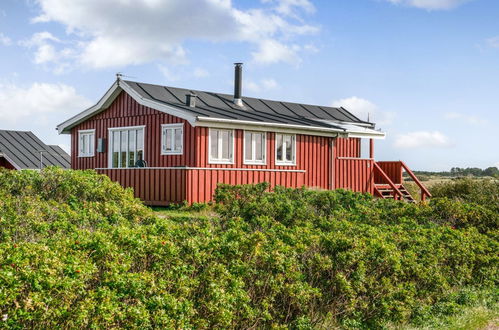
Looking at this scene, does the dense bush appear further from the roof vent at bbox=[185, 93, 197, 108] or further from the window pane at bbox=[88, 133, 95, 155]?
the window pane at bbox=[88, 133, 95, 155]

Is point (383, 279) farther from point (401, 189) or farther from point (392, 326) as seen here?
point (401, 189)

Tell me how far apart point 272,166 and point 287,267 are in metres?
15.9

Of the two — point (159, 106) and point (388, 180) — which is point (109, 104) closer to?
point (159, 106)

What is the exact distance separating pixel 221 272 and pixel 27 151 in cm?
3000

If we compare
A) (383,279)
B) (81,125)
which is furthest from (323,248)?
(81,125)

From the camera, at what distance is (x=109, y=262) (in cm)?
527

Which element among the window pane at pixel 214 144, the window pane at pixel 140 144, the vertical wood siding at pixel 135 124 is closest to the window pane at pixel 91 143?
the vertical wood siding at pixel 135 124

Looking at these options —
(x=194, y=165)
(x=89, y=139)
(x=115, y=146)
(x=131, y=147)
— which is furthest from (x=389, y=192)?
(x=89, y=139)

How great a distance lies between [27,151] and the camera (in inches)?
1308

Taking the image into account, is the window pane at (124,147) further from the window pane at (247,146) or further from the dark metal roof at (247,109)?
the window pane at (247,146)

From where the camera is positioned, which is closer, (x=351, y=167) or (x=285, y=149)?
(x=285, y=149)

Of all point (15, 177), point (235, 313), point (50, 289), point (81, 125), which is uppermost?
point (81, 125)

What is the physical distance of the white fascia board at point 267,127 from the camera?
19.4m

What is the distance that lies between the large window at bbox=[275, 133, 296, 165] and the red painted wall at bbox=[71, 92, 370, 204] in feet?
0.66
